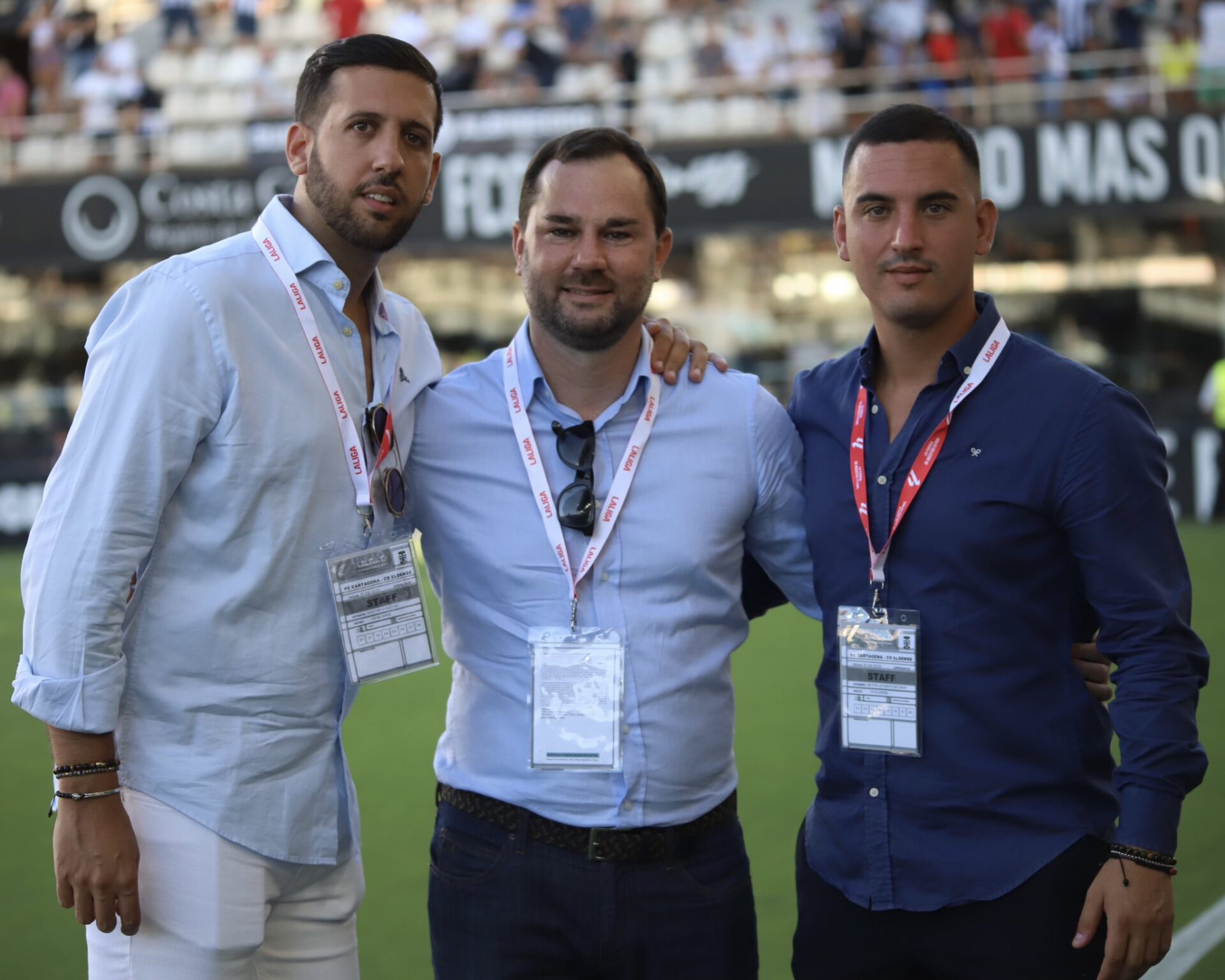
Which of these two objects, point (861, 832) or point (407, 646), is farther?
point (407, 646)

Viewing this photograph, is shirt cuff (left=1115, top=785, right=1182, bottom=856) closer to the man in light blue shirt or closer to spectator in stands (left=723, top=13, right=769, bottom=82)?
the man in light blue shirt

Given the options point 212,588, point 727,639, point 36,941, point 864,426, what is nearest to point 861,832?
point 727,639

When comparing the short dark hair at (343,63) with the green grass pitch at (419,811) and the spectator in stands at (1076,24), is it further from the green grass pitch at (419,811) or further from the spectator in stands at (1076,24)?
the spectator in stands at (1076,24)

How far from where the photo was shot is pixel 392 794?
5.43 m

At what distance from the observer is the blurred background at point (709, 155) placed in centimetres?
1347

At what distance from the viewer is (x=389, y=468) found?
2385 mm

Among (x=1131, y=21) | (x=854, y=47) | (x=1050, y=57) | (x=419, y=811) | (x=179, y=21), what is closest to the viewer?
(x=419, y=811)

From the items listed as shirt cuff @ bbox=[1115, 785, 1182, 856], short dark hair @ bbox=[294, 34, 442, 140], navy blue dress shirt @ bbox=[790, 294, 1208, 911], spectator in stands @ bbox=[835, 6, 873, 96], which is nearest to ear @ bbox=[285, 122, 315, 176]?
short dark hair @ bbox=[294, 34, 442, 140]

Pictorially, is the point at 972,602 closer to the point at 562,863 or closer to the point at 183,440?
the point at 562,863

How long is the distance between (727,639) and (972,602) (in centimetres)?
45

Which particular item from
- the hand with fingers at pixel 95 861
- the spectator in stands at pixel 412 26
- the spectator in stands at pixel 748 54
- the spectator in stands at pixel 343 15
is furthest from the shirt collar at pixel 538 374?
the spectator in stands at pixel 343 15

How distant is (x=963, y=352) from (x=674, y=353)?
1.74 feet

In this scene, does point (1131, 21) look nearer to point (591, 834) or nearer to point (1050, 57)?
point (1050, 57)

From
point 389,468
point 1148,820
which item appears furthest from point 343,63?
point 1148,820
